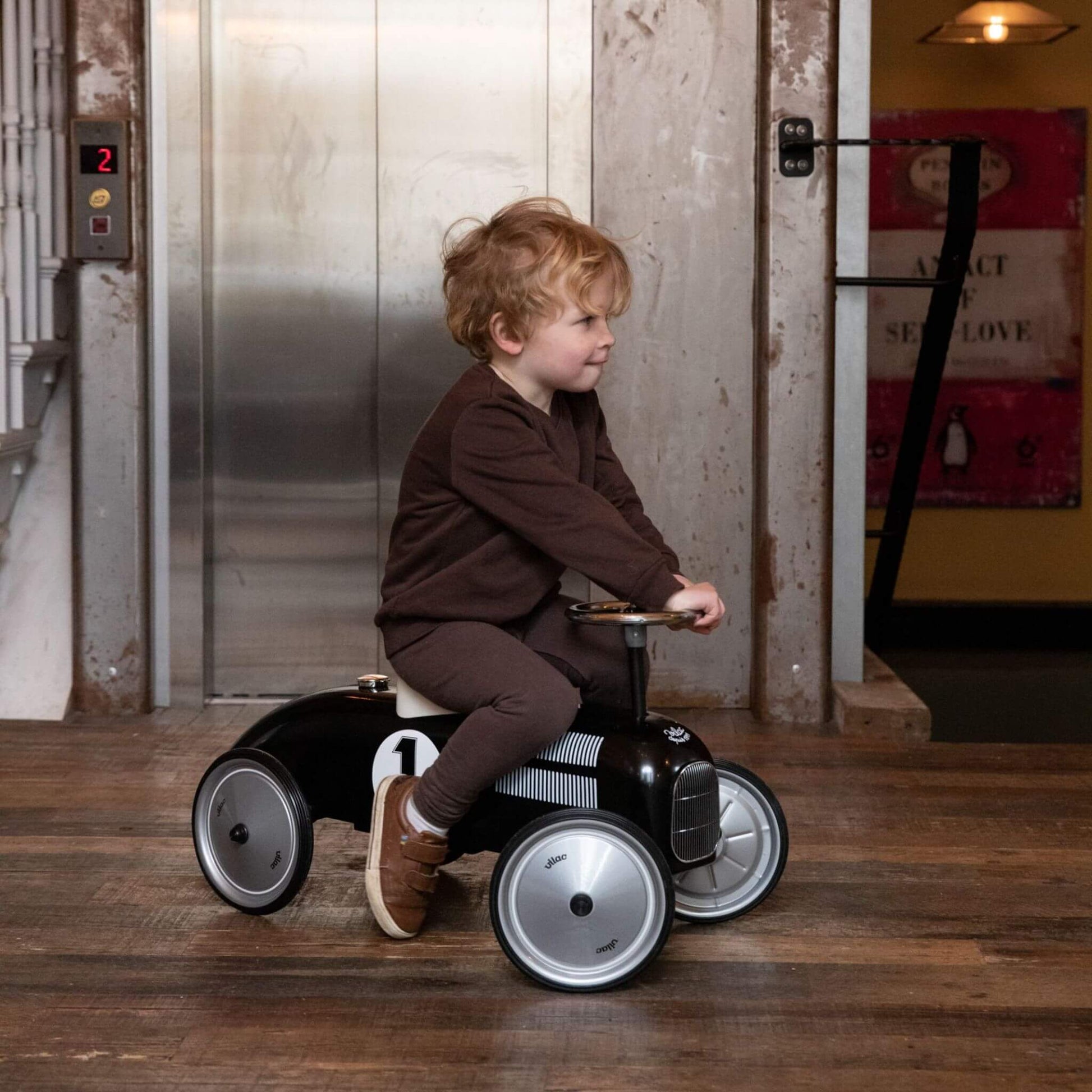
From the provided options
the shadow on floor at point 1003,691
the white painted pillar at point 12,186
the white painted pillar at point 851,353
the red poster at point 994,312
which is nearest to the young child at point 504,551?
the white painted pillar at point 851,353

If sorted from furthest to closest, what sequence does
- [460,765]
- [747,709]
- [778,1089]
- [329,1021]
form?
1. [747,709]
2. [460,765]
3. [329,1021]
4. [778,1089]

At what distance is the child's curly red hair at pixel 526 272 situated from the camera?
226 centimetres

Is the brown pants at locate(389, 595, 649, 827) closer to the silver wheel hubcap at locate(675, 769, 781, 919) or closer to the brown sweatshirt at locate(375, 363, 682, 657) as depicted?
the brown sweatshirt at locate(375, 363, 682, 657)

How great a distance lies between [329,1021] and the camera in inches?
78.4

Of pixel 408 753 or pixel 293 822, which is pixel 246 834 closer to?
pixel 293 822

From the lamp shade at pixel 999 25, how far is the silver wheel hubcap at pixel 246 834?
14.3ft

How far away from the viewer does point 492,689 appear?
218 cm

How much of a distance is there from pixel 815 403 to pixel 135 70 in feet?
6.33

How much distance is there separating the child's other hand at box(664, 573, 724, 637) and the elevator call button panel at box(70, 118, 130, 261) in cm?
226

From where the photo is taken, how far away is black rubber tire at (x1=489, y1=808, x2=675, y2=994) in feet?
6.75

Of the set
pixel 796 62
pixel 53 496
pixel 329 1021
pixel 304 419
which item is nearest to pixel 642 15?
pixel 796 62

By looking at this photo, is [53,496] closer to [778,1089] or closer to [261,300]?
[261,300]

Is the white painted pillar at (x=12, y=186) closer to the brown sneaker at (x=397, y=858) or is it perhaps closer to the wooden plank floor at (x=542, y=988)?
the wooden plank floor at (x=542, y=988)

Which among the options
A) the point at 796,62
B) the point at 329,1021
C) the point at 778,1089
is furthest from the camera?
the point at 796,62
